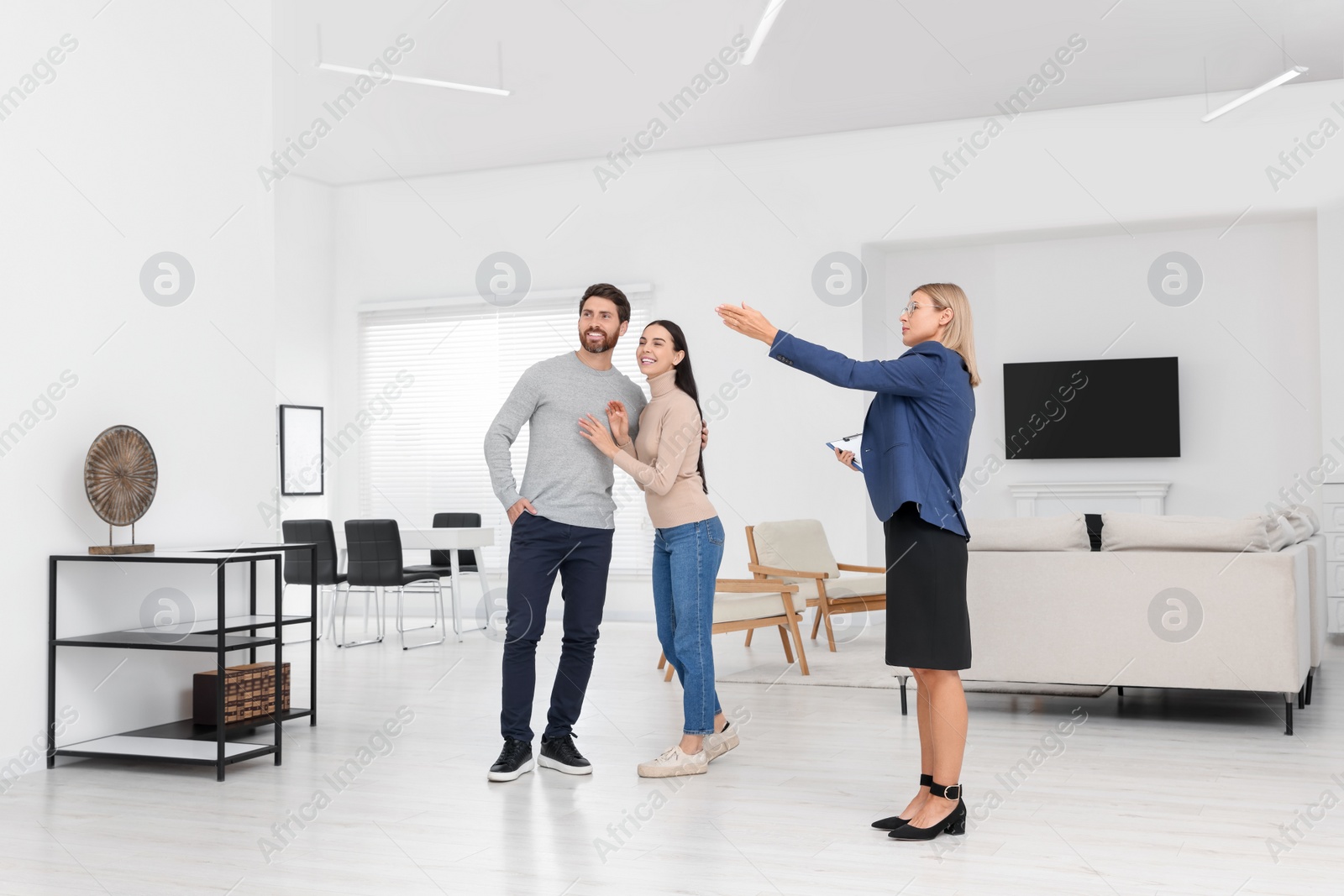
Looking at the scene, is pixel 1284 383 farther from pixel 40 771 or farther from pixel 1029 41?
pixel 40 771

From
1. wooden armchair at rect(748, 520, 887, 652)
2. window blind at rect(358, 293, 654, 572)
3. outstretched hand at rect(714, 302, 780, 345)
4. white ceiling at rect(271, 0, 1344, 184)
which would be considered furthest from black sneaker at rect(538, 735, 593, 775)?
window blind at rect(358, 293, 654, 572)

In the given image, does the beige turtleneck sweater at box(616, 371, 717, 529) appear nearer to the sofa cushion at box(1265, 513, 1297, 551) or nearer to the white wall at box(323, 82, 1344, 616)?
the sofa cushion at box(1265, 513, 1297, 551)

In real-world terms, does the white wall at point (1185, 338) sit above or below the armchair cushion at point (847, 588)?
above

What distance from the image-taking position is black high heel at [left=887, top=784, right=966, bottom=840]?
300 cm

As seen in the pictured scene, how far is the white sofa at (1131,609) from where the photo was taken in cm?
434

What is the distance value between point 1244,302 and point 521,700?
20.3 feet

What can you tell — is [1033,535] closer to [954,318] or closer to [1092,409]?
[954,318]

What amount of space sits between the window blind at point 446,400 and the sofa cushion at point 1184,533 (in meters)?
4.94

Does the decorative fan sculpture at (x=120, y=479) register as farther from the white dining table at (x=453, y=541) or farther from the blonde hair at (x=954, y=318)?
the white dining table at (x=453, y=541)

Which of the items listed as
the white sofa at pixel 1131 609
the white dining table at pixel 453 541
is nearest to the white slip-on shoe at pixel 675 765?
the white sofa at pixel 1131 609

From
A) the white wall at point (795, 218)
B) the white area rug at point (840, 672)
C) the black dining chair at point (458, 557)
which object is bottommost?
the white area rug at point (840, 672)

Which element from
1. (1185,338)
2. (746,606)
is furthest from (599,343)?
(1185,338)

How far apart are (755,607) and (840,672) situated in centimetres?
57

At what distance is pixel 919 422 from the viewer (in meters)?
A: 2.99
